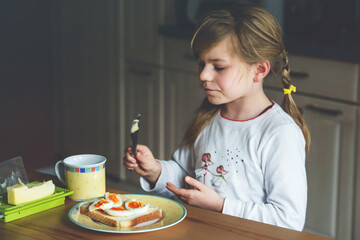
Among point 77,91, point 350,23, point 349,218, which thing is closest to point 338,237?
point 349,218

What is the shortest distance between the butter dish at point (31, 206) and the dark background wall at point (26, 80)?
7.97 ft

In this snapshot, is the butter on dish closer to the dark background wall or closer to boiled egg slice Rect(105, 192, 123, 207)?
boiled egg slice Rect(105, 192, 123, 207)

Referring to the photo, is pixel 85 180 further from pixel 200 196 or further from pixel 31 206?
pixel 200 196

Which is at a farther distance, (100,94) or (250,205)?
(100,94)

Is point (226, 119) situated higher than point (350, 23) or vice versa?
point (350, 23)

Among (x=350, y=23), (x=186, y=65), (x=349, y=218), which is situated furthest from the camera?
(x=186, y=65)

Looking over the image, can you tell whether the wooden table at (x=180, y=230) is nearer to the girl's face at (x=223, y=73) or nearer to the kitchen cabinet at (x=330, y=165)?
the girl's face at (x=223, y=73)

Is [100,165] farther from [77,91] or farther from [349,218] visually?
[77,91]

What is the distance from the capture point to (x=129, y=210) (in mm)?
1089

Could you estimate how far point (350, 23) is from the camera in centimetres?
263

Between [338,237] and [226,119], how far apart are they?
3.65ft

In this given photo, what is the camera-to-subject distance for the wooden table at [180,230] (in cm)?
102

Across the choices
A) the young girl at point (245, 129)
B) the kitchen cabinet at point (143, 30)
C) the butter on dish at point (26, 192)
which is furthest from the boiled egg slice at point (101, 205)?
the kitchen cabinet at point (143, 30)

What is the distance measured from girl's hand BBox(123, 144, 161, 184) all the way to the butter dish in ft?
0.80
